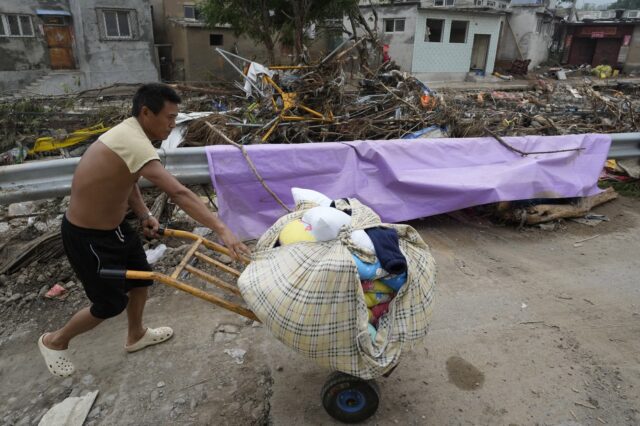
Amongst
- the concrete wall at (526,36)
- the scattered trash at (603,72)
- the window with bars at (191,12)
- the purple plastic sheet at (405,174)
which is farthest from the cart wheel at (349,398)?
the scattered trash at (603,72)

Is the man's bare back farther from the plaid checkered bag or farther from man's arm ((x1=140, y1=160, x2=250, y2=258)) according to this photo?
the plaid checkered bag

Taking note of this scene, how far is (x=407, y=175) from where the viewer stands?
431cm

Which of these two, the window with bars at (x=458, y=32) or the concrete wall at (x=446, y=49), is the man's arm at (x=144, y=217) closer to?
the concrete wall at (x=446, y=49)

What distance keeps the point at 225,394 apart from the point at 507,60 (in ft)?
109

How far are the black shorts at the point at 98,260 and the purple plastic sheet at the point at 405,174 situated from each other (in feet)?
4.47

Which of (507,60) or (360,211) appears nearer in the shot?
(360,211)

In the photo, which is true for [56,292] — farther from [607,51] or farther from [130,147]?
[607,51]

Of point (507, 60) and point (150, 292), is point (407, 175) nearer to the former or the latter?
point (150, 292)

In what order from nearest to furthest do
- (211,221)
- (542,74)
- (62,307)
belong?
(211,221) → (62,307) → (542,74)

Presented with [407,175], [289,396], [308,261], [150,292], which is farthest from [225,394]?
[407,175]

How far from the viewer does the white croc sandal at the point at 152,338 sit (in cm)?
276

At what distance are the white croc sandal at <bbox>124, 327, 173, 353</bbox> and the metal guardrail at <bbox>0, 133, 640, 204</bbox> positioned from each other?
1.25 m

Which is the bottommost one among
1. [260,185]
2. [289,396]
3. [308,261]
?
[289,396]

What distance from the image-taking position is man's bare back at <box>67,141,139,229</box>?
2201mm
